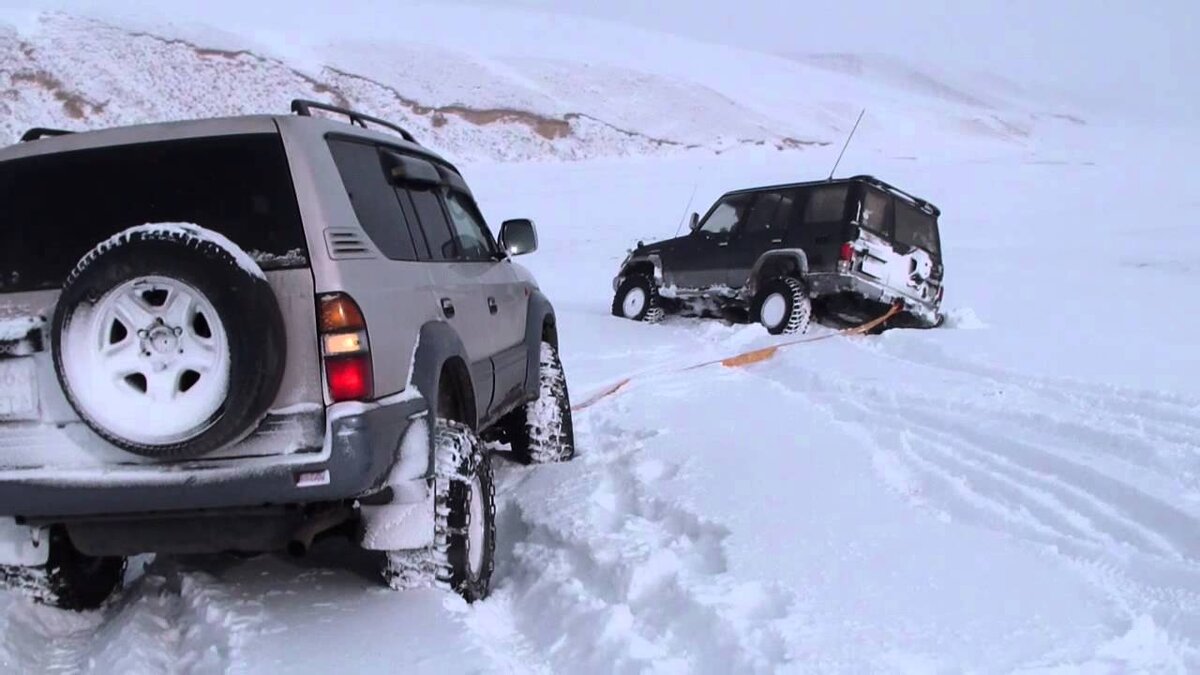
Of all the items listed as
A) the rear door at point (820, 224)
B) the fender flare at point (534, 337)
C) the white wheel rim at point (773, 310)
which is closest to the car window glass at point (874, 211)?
the rear door at point (820, 224)

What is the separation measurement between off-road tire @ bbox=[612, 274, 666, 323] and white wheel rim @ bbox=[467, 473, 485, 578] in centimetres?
877

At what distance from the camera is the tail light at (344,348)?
301 centimetres

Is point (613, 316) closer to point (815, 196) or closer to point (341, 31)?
point (815, 196)

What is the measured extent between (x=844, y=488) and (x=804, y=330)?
236 inches

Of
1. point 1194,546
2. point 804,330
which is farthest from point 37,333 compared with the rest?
point 804,330

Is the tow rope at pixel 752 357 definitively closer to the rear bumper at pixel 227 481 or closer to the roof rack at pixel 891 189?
the roof rack at pixel 891 189

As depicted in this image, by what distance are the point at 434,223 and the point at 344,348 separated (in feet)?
4.52

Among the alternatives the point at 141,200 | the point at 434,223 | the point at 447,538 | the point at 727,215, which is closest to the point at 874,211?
the point at 727,215

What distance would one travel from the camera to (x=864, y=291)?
10227mm

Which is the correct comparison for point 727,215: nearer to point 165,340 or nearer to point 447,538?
point 447,538

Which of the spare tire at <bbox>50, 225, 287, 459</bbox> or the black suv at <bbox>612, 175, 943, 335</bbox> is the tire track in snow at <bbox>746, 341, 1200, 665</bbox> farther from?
the black suv at <bbox>612, 175, 943, 335</bbox>

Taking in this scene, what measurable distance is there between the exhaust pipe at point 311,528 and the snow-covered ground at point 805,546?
13.0 inches

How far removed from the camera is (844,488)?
462cm

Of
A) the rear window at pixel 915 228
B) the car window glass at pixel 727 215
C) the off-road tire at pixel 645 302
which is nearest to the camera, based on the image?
the rear window at pixel 915 228
